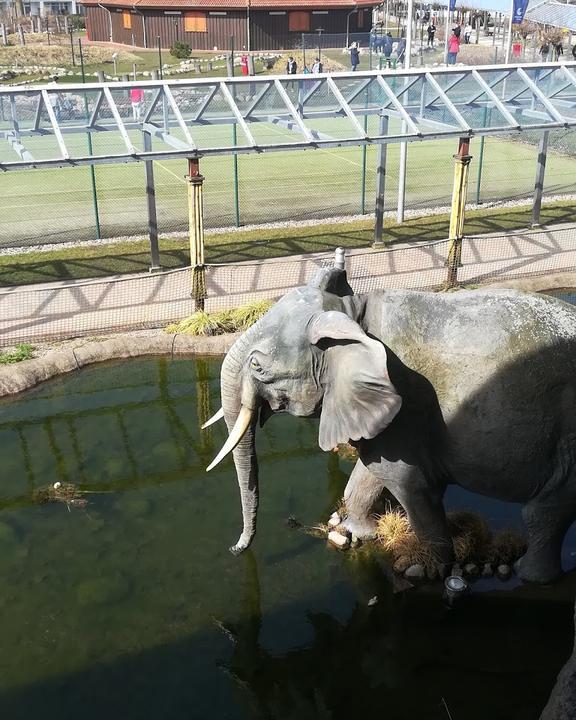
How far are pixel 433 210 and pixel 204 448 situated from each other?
11778mm

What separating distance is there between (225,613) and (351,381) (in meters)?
2.26

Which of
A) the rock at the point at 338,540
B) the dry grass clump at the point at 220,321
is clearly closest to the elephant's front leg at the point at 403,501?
the rock at the point at 338,540

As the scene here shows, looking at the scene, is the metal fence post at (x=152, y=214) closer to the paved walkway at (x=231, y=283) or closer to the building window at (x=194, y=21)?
the paved walkway at (x=231, y=283)

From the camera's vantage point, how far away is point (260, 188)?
21.4 metres

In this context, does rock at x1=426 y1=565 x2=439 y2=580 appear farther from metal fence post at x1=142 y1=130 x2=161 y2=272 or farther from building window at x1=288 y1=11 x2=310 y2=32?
building window at x1=288 y1=11 x2=310 y2=32

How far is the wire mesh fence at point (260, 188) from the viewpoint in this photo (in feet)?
58.6

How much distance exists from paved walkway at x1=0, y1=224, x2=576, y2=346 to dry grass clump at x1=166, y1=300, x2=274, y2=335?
2.10 feet

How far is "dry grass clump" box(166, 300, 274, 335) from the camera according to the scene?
1067 cm

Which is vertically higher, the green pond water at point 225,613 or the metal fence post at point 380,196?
the metal fence post at point 380,196

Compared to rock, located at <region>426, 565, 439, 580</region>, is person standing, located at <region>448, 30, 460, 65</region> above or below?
above

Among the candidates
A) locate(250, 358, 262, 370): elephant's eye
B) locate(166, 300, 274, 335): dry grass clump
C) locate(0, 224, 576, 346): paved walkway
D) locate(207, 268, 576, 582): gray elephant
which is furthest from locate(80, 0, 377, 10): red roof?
locate(250, 358, 262, 370): elephant's eye

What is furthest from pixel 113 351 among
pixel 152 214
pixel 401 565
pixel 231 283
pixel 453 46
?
pixel 453 46

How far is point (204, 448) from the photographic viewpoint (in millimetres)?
8328

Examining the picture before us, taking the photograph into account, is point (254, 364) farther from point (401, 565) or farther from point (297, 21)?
point (297, 21)
